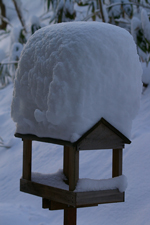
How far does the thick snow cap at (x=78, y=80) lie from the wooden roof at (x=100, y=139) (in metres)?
0.03

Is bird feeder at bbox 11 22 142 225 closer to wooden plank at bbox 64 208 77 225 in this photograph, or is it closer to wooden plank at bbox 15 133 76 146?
wooden plank at bbox 15 133 76 146

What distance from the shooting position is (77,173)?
2061 mm

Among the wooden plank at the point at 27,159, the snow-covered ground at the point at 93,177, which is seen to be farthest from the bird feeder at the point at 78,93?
the snow-covered ground at the point at 93,177

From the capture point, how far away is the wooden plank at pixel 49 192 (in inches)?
81.6

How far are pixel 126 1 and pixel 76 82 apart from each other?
15.8ft

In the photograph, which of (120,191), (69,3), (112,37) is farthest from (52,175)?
(69,3)

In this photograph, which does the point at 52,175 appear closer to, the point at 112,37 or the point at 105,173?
the point at 112,37

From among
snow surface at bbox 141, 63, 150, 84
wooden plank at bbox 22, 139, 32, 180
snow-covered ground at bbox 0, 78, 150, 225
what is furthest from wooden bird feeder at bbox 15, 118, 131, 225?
snow surface at bbox 141, 63, 150, 84

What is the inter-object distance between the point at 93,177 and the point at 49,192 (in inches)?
77.7

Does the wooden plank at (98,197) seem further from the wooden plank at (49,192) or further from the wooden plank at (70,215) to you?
the wooden plank at (70,215)

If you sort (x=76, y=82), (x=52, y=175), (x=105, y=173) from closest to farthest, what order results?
(x=76, y=82) < (x=52, y=175) < (x=105, y=173)

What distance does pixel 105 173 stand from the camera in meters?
4.12

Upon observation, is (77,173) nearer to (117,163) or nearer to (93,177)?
(117,163)

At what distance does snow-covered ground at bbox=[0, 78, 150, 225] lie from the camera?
3.62m
